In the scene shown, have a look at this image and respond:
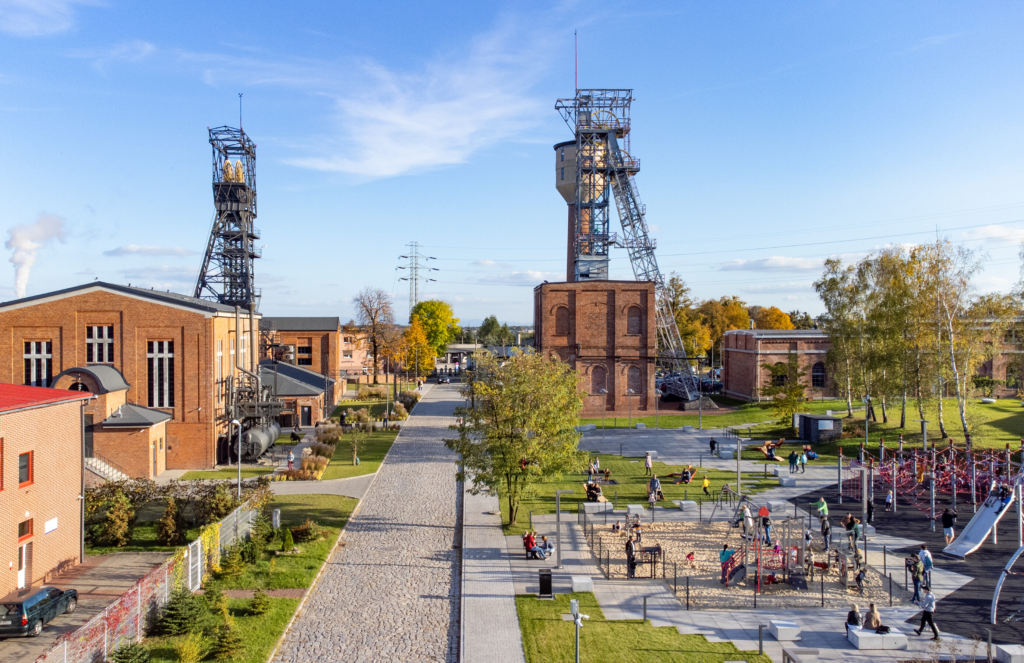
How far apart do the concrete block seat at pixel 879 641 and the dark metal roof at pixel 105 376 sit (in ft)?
103

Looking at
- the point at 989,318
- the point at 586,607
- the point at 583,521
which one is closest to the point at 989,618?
the point at 586,607

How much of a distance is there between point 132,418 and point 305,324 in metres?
39.9

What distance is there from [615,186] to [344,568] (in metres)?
47.1

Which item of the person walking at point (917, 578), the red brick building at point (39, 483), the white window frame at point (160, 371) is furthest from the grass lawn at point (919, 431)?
the red brick building at point (39, 483)

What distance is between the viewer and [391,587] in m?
19.1

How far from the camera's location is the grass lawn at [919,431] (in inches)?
1517

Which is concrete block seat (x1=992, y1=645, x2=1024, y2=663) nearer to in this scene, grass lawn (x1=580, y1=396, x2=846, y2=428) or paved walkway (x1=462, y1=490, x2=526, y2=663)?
paved walkway (x1=462, y1=490, x2=526, y2=663)

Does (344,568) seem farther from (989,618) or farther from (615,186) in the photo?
(615,186)

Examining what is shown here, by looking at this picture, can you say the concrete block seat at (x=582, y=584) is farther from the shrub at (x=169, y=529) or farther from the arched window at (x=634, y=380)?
the arched window at (x=634, y=380)

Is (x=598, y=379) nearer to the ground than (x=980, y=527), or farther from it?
farther from it

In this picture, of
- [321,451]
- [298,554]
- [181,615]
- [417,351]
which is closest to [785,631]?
[181,615]

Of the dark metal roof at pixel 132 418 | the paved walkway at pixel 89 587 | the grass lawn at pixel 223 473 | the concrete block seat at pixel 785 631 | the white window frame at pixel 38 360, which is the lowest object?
the paved walkway at pixel 89 587

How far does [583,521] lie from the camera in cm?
2542

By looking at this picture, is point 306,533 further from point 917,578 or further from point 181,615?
point 917,578
